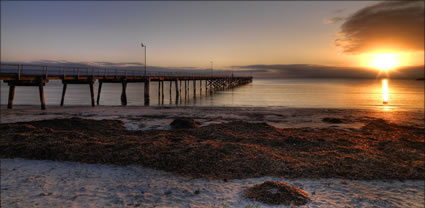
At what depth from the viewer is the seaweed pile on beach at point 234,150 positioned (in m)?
8.62

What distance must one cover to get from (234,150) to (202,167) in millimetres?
1883

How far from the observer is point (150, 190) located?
7.23 metres

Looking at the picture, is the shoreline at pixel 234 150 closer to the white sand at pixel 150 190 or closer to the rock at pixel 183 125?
the white sand at pixel 150 190

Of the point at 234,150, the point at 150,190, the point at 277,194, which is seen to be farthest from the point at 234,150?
the point at 150,190

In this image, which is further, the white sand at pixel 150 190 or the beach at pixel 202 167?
the beach at pixel 202 167

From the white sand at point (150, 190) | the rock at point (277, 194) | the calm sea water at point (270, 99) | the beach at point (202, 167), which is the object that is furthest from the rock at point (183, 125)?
the calm sea water at point (270, 99)

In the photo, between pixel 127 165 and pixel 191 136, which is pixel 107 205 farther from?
pixel 191 136

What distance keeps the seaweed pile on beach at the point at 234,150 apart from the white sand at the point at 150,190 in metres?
0.59

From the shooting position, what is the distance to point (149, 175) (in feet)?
27.5

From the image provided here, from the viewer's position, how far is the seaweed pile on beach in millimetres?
8625

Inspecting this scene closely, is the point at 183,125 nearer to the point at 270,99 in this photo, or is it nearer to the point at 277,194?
the point at 277,194

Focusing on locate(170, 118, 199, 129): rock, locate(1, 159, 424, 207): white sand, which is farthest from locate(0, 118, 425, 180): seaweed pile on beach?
locate(170, 118, 199, 129): rock

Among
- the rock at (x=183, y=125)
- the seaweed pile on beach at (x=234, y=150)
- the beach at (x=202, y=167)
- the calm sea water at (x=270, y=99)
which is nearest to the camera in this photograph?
the beach at (x=202, y=167)

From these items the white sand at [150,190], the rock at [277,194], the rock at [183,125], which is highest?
the rock at [183,125]
